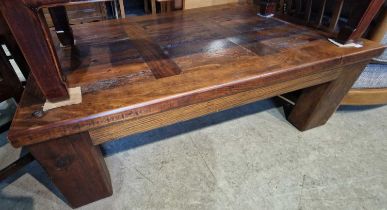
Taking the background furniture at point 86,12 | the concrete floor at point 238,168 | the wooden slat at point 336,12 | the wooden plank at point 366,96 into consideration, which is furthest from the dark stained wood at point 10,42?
the wooden plank at point 366,96

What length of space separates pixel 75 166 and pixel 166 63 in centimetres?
50

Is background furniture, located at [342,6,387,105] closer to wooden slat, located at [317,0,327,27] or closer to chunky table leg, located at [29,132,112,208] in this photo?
wooden slat, located at [317,0,327,27]

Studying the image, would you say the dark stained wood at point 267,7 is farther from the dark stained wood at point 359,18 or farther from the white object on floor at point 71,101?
the white object on floor at point 71,101

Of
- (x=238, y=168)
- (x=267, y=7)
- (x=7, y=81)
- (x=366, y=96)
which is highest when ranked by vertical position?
(x=267, y=7)

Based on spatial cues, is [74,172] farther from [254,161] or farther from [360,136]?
[360,136]

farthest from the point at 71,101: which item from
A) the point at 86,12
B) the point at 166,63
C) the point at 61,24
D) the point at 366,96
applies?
the point at 86,12

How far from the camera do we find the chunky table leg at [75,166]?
683 mm

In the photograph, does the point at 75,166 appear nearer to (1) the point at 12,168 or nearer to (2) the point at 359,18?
(1) the point at 12,168

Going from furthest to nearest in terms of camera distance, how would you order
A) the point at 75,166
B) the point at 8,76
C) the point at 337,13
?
the point at 337,13, the point at 8,76, the point at 75,166

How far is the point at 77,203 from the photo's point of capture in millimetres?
948

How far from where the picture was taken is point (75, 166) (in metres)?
0.77

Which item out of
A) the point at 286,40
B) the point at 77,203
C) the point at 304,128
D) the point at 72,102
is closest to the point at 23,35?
the point at 72,102

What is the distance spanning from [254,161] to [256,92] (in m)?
0.48

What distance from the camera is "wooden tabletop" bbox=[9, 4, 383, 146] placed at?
2.11ft
